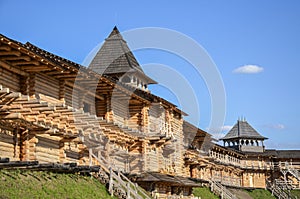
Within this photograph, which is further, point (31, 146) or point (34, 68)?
point (34, 68)

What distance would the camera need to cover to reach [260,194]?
66375 millimetres

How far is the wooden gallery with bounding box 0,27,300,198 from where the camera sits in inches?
832

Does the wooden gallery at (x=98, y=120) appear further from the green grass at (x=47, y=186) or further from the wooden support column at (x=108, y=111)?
the green grass at (x=47, y=186)

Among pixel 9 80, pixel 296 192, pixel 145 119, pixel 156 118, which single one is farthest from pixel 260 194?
pixel 9 80

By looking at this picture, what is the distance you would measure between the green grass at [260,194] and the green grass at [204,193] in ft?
51.1

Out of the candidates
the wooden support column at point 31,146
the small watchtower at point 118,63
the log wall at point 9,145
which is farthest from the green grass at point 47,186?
the small watchtower at point 118,63

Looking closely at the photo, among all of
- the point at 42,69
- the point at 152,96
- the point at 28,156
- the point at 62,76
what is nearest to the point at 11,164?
the point at 28,156

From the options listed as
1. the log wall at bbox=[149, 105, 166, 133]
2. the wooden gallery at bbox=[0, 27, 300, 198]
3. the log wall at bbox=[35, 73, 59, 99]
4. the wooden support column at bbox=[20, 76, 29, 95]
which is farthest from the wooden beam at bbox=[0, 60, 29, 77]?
the log wall at bbox=[149, 105, 166, 133]

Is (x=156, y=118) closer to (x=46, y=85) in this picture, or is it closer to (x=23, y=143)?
(x=46, y=85)

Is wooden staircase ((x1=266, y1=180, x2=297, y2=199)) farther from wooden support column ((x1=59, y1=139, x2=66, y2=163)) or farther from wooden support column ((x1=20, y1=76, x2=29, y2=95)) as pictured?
wooden support column ((x1=20, y1=76, x2=29, y2=95))

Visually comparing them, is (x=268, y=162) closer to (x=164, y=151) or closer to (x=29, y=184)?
(x=164, y=151)

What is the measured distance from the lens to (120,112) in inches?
1326

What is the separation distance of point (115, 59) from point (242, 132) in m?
44.3

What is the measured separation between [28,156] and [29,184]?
4.11 metres
